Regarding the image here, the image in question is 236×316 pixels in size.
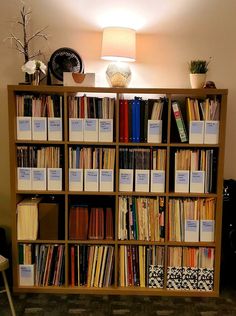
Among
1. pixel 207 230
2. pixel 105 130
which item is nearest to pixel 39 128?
pixel 105 130

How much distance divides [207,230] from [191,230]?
0.12 m

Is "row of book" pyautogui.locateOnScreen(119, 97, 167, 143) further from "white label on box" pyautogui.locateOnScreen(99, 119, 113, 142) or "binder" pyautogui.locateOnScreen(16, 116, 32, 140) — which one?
"binder" pyautogui.locateOnScreen(16, 116, 32, 140)

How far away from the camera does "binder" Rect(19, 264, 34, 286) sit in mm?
2664

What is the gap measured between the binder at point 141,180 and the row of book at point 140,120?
231mm

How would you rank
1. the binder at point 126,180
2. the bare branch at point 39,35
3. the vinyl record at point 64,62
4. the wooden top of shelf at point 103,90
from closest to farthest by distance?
the wooden top of shelf at point 103,90, the binder at point 126,180, the vinyl record at point 64,62, the bare branch at point 39,35

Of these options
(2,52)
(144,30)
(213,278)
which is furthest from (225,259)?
(2,52)

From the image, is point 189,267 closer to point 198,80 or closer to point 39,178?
point 39,178

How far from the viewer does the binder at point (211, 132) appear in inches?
99.7

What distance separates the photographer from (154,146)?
102 inches

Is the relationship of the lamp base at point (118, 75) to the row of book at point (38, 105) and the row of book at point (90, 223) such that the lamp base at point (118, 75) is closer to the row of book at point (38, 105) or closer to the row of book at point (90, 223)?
the row of book at point (38, 105)

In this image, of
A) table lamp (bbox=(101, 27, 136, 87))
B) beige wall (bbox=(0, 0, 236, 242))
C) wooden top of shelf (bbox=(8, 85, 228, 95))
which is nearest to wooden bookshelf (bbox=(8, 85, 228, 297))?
wooden top of shelf (bbox=(8, 85, 228, 95))

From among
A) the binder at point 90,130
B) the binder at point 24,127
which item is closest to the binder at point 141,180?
the binder at point 90,130

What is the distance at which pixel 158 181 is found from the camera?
102 inches

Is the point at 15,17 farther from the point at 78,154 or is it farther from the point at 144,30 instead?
the point at 78,154
